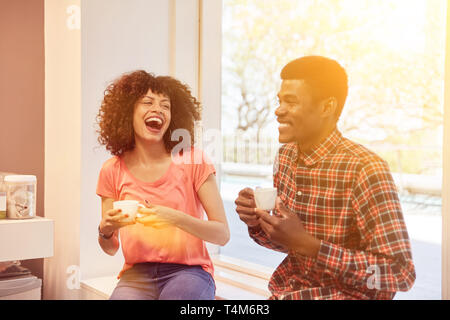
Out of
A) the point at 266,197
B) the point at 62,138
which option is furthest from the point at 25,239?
the point at 266,197

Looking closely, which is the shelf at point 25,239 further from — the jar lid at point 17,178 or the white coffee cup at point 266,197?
the white coffee cup at point 266,197

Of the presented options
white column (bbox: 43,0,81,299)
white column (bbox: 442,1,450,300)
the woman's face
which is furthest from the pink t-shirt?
white column (bbox: 442,1,450,300)

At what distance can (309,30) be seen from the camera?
153cm

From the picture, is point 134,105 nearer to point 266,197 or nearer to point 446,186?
point 266,197

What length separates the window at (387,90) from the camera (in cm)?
133

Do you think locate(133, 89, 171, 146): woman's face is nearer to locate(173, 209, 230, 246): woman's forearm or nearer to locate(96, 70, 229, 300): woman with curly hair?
locate(96, 70, 229, 300): woman with curly hair

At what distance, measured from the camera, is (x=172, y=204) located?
5.34 ft

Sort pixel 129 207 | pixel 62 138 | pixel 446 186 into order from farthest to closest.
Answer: pixel 62 138 → pixel 129 207 → pixel 446 186

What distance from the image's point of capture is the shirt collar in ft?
4.53

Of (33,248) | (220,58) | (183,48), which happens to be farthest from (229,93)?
(33,248)

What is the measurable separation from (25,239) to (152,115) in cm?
82

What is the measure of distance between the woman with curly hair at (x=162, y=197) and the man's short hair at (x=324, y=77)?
1.48ft
